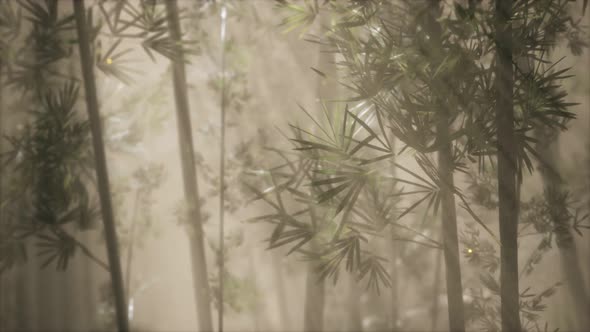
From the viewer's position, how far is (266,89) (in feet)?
4.95

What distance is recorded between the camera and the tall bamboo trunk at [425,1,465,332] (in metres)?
1.08

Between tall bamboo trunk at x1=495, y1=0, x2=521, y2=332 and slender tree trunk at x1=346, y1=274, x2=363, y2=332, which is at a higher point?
tall bamboo trunk at x1=495, y1=0, x2=521, y2=332

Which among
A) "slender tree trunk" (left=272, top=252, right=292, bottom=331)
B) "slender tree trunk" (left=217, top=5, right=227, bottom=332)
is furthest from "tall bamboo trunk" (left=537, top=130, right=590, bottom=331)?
"slender tree trunk" (left=217, top=5, right=227, bottom=332)

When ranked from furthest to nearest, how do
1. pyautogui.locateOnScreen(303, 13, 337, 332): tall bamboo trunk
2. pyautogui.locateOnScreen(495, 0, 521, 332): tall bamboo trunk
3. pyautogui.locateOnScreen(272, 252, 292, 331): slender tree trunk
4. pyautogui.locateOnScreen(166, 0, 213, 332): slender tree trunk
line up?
pyautogui.locateOnScreen(166, 0, 213, 332): slender tree trunk → pyautogui.locateOnScreen(272, 252, 292, 331): slender tree trunk → pyautogui.locateOnScreen(303, 13, 337, 332): tall bamboo trunk → pyautogui.locateOnScreen(495, 0, 521, 332): tall bamboo trunk

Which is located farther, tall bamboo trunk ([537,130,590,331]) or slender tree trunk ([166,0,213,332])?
slender tree trunk ([166,0,213,332])

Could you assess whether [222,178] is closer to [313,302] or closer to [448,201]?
[313,302]

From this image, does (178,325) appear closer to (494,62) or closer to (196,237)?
(196,237)

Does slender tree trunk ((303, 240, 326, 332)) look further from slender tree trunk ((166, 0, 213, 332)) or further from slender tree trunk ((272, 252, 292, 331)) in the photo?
slender tree trunk ((166, 0, 213, 332))

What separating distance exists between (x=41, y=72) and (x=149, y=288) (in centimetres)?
98

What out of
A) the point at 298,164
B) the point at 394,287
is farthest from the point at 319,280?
the point at 298,164

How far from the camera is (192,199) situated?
1660mm

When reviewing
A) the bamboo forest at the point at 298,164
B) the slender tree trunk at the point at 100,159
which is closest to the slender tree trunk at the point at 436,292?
the bamboo forest at the point at 298,164

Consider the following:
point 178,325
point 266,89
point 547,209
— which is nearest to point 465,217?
point 547,209

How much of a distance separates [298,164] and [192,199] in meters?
0.51
